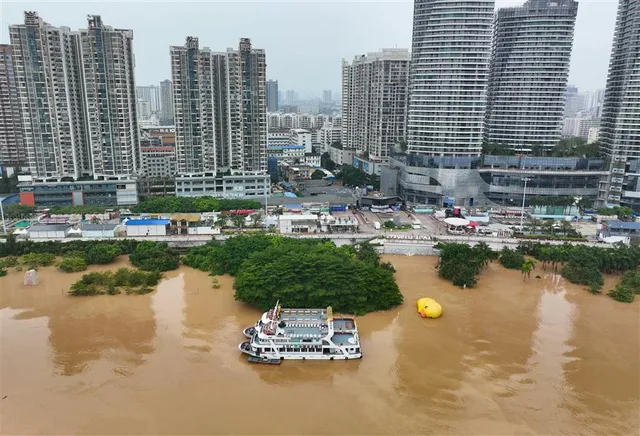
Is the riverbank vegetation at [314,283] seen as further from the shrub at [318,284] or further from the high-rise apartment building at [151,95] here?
the high-rise apartment building at [151,95]

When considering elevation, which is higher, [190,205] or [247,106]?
[247,106]

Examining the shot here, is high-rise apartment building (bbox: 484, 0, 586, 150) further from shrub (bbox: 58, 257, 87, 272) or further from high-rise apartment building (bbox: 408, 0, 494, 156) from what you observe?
shrub (bbox: 58, 257, 87, 272)

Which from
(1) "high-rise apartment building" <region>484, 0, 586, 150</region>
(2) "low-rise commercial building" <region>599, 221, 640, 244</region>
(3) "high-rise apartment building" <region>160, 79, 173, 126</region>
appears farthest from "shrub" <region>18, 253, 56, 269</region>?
(3) "high-rise apartment building" <region>160, 79, 173, 126</region>

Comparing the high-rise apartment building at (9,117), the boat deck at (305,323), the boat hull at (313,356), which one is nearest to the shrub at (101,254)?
the boat deck at (305,323)

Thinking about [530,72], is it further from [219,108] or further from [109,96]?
[109,96]

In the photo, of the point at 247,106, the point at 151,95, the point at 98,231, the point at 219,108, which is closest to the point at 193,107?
the point at 219,108

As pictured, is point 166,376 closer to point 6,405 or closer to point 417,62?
point 6,405

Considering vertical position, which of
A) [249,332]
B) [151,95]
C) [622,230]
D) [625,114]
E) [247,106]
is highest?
[151,95]

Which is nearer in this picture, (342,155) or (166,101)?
(342,155)
